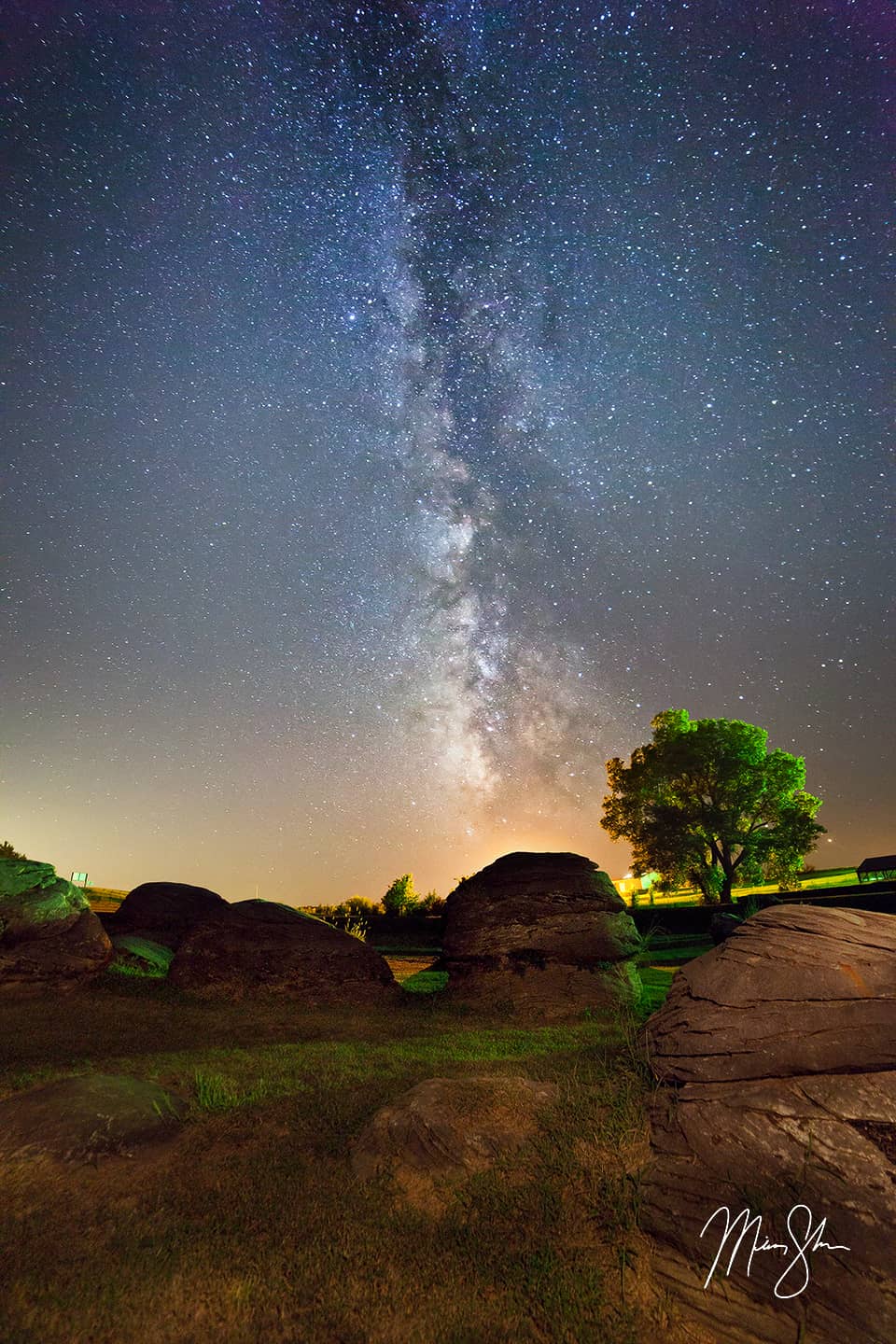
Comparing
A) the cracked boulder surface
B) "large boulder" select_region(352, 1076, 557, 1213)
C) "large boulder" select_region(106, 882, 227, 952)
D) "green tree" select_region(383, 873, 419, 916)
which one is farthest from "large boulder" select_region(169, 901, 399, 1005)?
"green tree" select_region(383, 873, 419, 916)

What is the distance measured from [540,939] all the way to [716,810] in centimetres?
2285

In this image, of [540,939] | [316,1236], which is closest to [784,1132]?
[316,1236]

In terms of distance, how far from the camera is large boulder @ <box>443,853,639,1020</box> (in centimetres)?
1420

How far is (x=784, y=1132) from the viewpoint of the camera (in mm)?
4547

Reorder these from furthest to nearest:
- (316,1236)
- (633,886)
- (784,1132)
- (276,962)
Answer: (633,886) < (276,962) < (784,1132) < (316,1236)

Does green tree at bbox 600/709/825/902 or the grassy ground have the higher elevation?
green tree at bbox 600/709/825/902

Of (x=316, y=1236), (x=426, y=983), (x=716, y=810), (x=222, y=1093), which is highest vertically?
(x=716, y=810)

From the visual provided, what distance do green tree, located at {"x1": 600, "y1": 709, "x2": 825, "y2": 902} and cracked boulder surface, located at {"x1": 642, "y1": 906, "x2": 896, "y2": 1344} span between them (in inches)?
1177

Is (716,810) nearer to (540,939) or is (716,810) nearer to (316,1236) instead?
(540,939)

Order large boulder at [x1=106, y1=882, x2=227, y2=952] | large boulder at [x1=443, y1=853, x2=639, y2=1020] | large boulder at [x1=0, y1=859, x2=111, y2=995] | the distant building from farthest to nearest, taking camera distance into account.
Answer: the distant building
large boulder at [x1=106, y1=882, x2=227, y2=952]
large boulder at [x1=443, y1=853, x2=639, y2=1020]
large boulder at [x1=0, y1=859, x2=111, y2=995]

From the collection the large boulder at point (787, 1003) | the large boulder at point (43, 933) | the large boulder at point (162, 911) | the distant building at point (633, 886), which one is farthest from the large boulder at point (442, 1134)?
the distant building at point (633, 886)

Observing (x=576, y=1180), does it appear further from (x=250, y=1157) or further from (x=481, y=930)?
(x=481, y=930)
